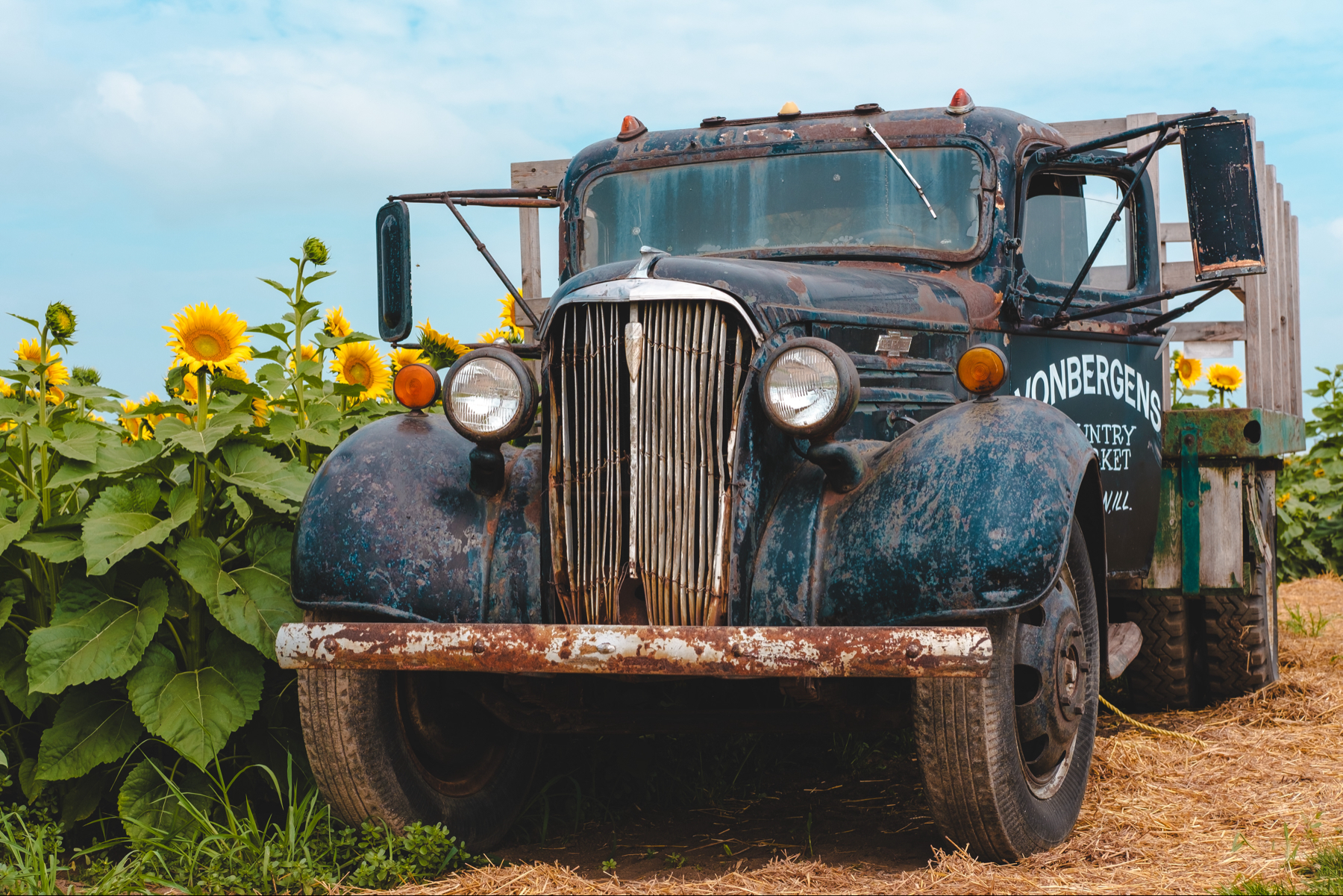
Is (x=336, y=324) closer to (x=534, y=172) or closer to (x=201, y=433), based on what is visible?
(x=201, y=433)

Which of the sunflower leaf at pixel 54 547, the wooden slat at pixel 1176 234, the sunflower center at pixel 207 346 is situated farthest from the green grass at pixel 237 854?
the wooden slat at pixel 1176 234

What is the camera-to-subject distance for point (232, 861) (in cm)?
366

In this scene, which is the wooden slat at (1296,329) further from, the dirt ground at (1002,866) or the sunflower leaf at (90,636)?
the sunflower leaf at (90,636)

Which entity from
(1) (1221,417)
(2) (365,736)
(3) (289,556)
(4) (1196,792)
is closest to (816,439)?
(2) (365,736)

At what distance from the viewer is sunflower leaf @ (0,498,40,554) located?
407 centimetres

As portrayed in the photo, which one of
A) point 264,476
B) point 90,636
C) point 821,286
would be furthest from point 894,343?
point 90,636

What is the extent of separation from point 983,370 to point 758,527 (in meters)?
0.77

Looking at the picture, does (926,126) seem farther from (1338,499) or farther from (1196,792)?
(1338,499)

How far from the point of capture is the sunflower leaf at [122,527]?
392 centimetres

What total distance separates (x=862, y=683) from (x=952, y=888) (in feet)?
1.91

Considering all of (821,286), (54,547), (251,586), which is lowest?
(251,586)

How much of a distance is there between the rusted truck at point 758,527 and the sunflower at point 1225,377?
4740mm

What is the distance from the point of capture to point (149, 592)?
416 cm

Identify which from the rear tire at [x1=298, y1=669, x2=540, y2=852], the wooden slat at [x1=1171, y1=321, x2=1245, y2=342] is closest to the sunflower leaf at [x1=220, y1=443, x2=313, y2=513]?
the rear tire at [x1=298, y1=669, x2=540, y2=852]
